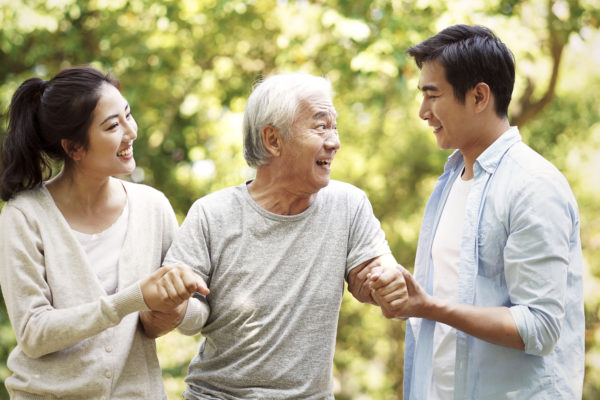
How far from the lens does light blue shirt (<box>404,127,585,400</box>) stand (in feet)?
6.94

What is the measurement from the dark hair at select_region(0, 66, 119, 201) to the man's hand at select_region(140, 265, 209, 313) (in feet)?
1.96

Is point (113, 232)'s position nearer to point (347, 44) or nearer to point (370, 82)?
point (347, 44)

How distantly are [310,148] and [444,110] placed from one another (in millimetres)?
513

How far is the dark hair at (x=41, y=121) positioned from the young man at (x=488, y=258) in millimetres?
1166

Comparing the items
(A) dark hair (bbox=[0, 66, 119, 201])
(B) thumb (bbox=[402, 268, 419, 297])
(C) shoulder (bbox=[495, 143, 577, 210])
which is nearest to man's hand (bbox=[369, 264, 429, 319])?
(B) thumb (bbox=[402, 268, 419, 297])

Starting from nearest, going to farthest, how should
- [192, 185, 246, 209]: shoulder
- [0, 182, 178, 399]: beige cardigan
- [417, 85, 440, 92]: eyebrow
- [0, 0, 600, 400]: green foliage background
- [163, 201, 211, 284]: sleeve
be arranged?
[0, 182, 178, 399]: beige cardigan
[163, 201, 211, 284]: sleeve
[192, 185, 246, 209]: shoulder
[417, 85, 440, 92]: eyebrow
[0, 0, 600, 400]: green foliage background

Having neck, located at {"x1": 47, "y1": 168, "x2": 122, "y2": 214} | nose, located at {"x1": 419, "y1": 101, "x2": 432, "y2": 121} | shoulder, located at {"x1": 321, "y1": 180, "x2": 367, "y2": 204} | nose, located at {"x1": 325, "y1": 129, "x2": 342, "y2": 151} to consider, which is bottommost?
neck, located at {"x1": 47, "y1": 168, "x2": 122, "y2": 214}

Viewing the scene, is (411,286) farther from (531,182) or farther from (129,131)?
(129,131)

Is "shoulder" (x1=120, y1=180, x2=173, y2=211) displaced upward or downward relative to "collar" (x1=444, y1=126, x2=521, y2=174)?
downward

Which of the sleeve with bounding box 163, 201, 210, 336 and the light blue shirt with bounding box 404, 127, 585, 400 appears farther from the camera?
the sleeve with bounding box 163, 201, 210, 336

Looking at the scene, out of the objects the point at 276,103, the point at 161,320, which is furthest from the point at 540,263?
the point at 161,320

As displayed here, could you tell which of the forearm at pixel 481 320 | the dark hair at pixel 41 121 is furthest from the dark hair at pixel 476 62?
the dark hair at pixel 41 121

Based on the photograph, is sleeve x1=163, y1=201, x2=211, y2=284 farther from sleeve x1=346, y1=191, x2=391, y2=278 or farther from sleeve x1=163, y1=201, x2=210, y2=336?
sleeve x1=346, y1=191, x2=391, y2=278

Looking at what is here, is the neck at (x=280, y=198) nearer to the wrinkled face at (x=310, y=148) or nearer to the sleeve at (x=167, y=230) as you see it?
the wrinkled face at (x=310, y=148)
